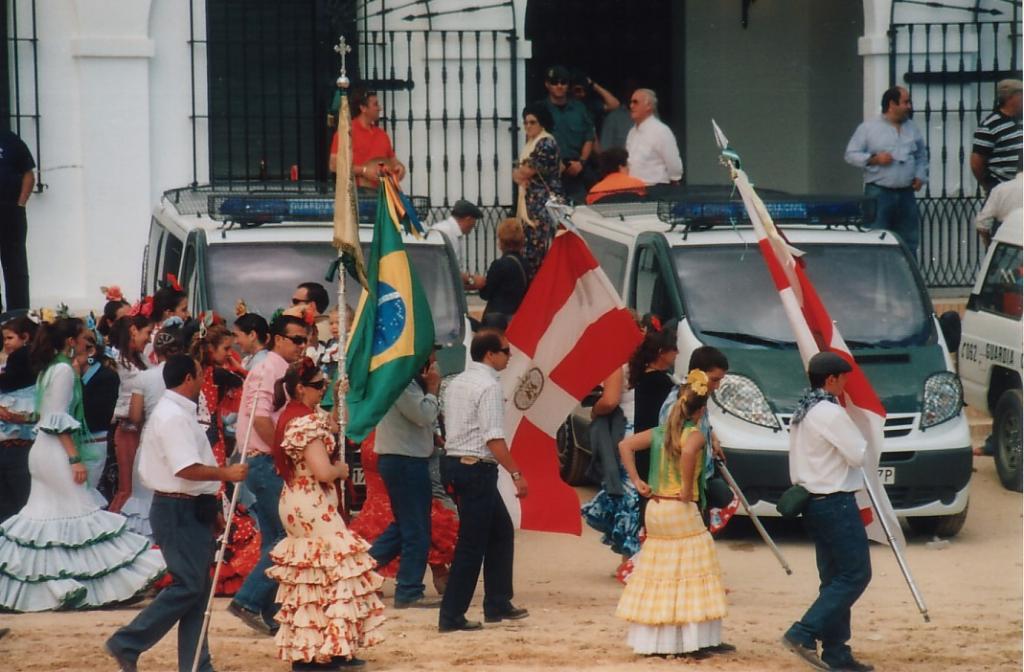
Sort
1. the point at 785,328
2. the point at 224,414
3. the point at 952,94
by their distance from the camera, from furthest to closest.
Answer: the point at 952,94 < the point at 785,328 < the point at 224,414

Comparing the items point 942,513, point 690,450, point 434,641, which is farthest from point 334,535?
point 942,513

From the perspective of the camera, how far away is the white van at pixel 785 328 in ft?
39.5

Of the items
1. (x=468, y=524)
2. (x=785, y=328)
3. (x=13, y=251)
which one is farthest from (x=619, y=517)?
(x=13, y=251)

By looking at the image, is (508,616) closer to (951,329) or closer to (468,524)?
(468,524)

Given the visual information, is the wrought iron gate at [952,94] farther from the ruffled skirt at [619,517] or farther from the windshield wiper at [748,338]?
the ruffled skirt at [619,517]

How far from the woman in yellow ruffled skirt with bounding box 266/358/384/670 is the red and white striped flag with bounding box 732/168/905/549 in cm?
247

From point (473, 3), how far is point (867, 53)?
3.79 metres

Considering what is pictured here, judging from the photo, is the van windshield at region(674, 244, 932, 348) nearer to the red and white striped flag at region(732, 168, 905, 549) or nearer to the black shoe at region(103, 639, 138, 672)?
the red and white striped flag at region(732, 168, 905, 549)

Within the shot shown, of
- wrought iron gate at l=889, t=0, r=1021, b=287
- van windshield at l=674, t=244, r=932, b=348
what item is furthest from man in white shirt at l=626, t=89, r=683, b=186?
van windshield at l=674, t=244, r=932, b=348

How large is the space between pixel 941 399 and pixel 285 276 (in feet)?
14.2

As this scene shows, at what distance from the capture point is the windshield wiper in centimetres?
1243

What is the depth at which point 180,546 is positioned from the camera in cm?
867

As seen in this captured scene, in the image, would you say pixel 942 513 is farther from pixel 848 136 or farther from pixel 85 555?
pixel 848 136

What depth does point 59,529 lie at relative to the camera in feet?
34.6
